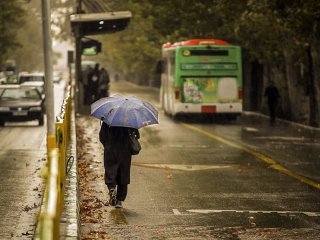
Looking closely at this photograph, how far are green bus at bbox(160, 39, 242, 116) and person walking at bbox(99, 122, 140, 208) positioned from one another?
2253 cm

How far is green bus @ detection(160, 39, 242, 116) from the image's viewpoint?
117ft

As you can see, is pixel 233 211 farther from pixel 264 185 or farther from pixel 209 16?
pixel 209 16

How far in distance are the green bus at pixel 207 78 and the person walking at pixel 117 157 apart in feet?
73.9

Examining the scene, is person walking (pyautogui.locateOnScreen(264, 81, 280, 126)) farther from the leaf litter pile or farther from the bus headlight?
the leaf litter pile

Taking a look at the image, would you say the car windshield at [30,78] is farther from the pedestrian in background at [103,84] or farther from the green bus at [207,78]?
the green bus at [207,78]

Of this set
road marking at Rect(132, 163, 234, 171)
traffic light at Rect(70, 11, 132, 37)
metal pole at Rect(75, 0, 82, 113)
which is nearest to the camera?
road marking at Rect(132, 163, 234, 171)

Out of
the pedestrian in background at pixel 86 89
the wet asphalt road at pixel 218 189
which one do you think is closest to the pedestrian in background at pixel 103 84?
the pedestrian in background at pixel 86 89

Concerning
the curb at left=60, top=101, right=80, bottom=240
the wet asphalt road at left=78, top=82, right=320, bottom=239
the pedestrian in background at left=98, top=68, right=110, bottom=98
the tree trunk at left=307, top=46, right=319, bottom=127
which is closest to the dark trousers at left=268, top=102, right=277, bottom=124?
the tree trunk at left=307, top=46, right=319, bottom=127

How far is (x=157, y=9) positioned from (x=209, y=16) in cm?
308

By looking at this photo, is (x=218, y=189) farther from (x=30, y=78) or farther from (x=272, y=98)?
(x=30, y=78)

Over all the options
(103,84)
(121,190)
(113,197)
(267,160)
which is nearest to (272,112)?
(103,84)

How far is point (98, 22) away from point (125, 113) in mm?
21760

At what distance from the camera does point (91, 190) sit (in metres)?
15.5

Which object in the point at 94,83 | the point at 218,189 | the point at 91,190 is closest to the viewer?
the point at 91,190
